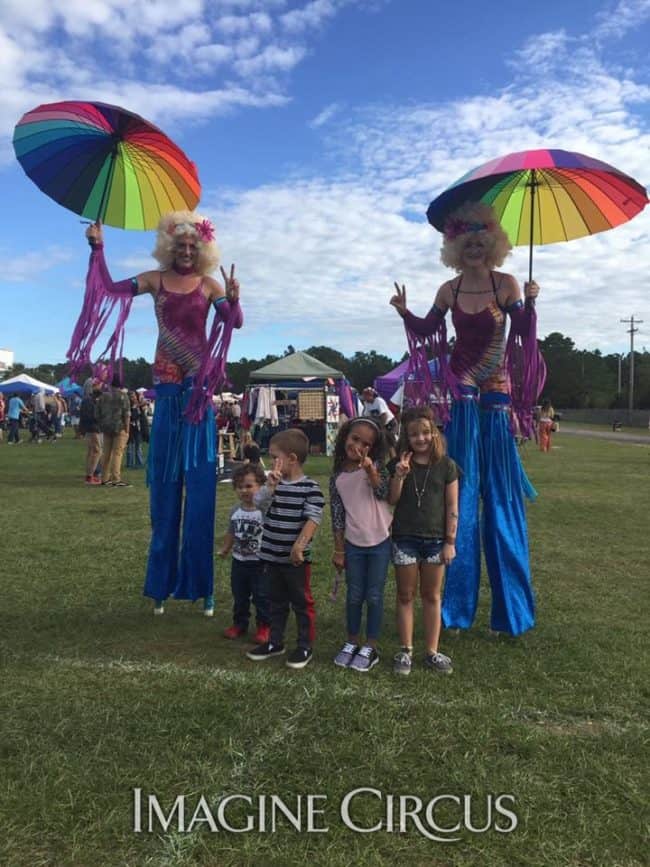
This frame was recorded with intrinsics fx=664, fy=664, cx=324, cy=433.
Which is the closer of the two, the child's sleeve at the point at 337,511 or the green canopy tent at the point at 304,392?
the child's sleeve at the point at 337,511

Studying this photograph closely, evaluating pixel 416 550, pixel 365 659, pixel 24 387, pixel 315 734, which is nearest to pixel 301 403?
pixel 416 550

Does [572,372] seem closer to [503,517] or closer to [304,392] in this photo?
[304,392]

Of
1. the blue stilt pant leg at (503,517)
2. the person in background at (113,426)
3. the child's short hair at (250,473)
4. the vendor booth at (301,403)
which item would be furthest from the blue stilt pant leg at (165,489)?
the vendor booth at (301,403)

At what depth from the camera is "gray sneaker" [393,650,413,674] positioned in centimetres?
328

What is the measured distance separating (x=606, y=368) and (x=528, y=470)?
68.2m

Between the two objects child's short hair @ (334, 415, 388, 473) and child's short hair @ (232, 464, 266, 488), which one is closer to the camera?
child's short hair @ (334, 415, 388, 473)

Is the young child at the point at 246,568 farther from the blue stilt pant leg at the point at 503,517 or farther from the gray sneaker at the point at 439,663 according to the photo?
the blue stilt pant leg at the point at 503,517

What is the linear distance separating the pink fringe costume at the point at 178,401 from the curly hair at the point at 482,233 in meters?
1.39

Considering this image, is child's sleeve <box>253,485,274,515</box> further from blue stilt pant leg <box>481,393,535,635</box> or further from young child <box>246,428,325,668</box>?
blue stilt pant leg <box>481,393,535,635</box>

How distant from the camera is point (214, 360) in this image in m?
4.13

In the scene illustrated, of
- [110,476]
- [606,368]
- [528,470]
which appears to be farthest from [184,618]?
[606,368]

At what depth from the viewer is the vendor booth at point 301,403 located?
16438 millimetres

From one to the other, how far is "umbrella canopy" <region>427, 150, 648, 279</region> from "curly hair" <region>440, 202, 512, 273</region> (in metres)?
0.06

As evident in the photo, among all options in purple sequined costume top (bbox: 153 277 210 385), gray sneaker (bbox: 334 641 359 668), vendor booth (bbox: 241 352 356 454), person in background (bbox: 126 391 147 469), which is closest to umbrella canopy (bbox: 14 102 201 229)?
purple sequined costume top (bbox: 153 277 210 385)
